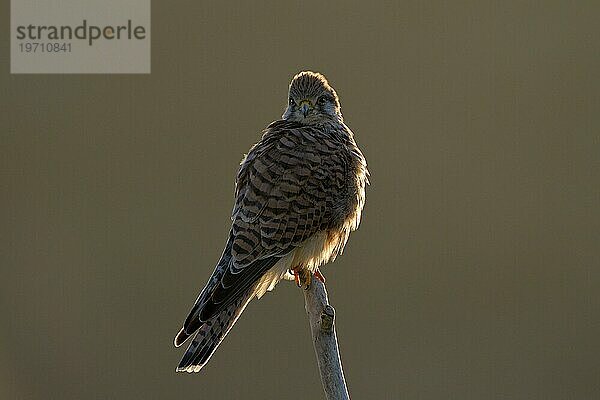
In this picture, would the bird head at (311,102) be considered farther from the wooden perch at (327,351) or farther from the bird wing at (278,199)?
the wooden perch at (327,351)

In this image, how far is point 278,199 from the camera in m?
3.36

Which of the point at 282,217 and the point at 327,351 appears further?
the point at 282,217

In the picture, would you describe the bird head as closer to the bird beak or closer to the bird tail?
→ the bird beak

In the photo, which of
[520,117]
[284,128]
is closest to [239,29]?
[520,117]

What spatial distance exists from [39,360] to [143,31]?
3.00 metres

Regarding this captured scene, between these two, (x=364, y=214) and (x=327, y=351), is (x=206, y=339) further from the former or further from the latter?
(x=364, y=214)

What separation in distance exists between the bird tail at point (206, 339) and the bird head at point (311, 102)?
0.94 m

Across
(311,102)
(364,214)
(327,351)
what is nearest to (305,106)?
(311,102)

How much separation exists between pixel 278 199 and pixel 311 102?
668 millimetres

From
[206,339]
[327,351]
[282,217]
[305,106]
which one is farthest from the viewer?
[305,106]

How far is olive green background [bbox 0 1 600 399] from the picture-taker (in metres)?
6.62

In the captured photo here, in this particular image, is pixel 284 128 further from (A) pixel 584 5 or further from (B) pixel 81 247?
(A) pixel 584 5

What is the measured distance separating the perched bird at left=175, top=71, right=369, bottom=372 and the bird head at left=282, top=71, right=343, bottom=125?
0.50 ft

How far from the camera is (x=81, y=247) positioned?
25.0 ft
